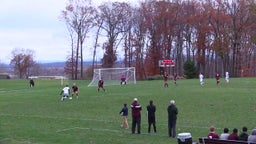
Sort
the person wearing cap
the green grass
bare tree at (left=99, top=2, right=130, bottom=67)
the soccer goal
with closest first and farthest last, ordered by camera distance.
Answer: the green grass
the person wearing cap
the soccer goal
bare tree at (left=99, top=2, right=130, bottom=67)

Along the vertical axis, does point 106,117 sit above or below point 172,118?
below

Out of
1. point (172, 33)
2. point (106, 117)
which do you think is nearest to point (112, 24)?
point (172, 33)

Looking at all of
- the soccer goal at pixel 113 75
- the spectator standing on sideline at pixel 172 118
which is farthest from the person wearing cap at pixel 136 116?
the soccer goal at pixel 113 75

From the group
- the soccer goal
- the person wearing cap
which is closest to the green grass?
the person wearing cap

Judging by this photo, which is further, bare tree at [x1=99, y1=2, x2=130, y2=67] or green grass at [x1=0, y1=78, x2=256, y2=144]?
bare tree at [x1=99, y1=2, x2=130, y2=67]

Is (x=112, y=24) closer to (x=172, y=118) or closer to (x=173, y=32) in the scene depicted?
(x=173, y=32)

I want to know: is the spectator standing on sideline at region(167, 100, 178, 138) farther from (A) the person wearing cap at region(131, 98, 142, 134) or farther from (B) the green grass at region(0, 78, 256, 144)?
(A) the person wearing cap at region(131, 98, 142, 134)

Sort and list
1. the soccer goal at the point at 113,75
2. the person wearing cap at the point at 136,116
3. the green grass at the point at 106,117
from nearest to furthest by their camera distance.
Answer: the green grass at the point at 106,117 → the person wearing cap at the point at 136,116 → the soccer goal at the point at 113,75

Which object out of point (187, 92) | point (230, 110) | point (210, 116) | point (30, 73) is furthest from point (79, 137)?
point (30, 73)

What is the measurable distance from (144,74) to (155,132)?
6997 cm

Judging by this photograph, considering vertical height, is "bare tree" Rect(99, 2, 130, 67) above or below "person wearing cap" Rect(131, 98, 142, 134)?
above

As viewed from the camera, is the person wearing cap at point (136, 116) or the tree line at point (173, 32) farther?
the tree line at point (173, 32)

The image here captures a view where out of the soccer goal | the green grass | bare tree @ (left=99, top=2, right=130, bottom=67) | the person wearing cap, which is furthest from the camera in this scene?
bare tree @ (left=99, top=2, right=130, bottom=67)

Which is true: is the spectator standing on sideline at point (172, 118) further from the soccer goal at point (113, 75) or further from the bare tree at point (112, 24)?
the bare tree at point (112, 24)
